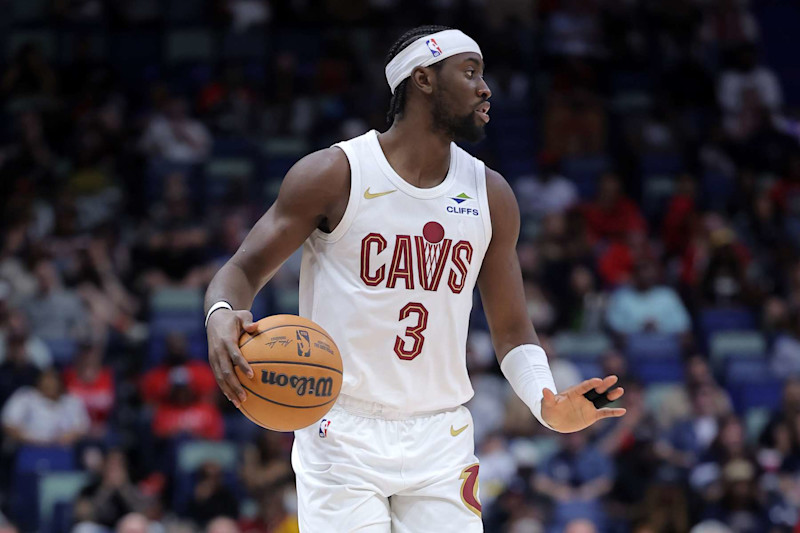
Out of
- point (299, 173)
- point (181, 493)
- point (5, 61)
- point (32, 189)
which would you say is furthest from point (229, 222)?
point (299, 173)

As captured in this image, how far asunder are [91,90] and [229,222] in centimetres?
317

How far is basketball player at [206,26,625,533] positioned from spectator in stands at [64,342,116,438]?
6363 mm

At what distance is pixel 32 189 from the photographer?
12789 millimetres

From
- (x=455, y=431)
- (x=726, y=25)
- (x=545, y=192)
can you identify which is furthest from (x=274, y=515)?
(x=726, y=25)

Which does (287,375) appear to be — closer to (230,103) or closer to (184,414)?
(184,414)

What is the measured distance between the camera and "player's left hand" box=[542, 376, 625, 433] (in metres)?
4.33

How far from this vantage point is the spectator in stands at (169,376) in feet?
34.6

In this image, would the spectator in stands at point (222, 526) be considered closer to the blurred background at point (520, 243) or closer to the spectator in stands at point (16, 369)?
the blurred background at point (520, 243)

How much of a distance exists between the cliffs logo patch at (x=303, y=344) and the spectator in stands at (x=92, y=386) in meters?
6.80

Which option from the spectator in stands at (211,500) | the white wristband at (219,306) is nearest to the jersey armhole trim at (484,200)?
the white wristband at (219,306)

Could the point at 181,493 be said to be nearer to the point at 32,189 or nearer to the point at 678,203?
the point at 32,189

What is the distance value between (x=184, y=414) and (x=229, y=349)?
662 centimetres

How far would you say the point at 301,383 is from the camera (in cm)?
407

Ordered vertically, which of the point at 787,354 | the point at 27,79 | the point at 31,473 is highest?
the point at 27,79
